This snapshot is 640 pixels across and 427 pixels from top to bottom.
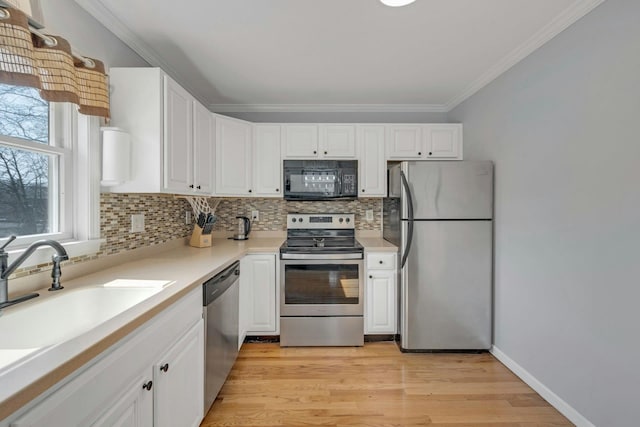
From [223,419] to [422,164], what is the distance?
2.28 m

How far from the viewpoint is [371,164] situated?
2.91 meters

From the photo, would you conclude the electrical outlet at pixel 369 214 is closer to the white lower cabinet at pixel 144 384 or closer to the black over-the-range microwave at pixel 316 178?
the black over-the-range microwave at pixel 316 178

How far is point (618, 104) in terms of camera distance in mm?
1392

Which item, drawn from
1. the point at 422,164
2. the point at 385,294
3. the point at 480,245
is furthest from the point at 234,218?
the point at 480,245

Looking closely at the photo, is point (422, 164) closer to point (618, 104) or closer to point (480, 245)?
point (480, 245)

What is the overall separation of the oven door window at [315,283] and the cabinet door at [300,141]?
45.1 inches

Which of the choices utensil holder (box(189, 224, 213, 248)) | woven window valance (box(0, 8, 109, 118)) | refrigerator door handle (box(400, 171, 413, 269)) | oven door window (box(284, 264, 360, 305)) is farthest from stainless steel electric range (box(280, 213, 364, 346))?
woven window valance (box(0, 8, 109, 118))

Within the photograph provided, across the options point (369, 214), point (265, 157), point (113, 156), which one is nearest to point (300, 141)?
point (265, 157)

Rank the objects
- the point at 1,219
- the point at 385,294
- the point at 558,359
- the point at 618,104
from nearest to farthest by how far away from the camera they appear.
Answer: the point at 1,219
the point at 618,104
the point at 558,359
the point at 385,294

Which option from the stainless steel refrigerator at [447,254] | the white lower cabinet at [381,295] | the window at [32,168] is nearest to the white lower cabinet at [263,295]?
the white lower cabinet at [381,295]

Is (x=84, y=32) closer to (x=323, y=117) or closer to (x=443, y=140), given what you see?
(x=323, y=117)

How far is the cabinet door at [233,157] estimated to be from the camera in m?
2.61

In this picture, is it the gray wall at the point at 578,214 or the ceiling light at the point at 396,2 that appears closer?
the gray wall at the point at 578,214

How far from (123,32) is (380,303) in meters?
2.76
